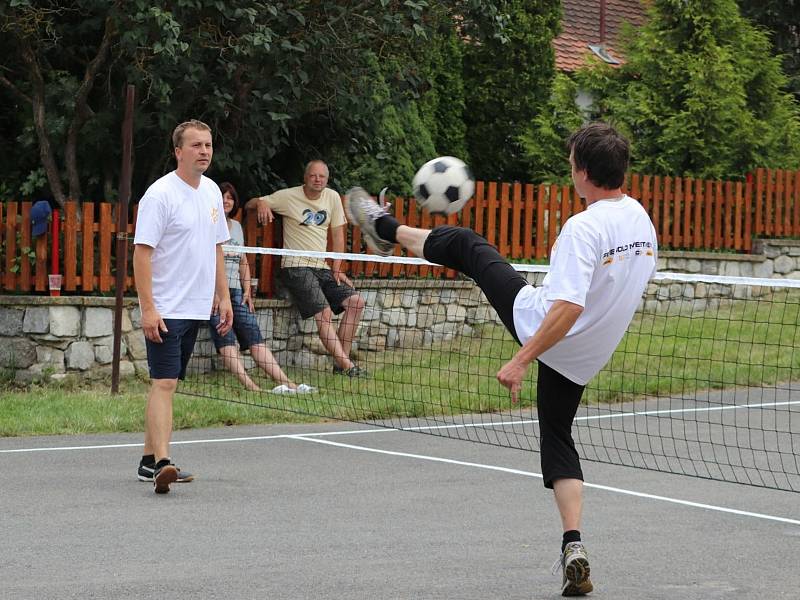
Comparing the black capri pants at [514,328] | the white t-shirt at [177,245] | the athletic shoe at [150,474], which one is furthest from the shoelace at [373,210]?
the athletic shoe at [150,474]

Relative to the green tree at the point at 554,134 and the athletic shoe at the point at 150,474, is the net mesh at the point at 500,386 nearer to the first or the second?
the athletic shoe at the point at 150,474

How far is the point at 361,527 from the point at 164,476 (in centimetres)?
147

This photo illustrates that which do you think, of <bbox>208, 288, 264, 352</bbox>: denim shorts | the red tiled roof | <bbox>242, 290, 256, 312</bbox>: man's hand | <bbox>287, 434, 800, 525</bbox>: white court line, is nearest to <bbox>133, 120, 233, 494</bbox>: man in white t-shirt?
<bbox>287, 434, 800, 525</bbox>: white court line

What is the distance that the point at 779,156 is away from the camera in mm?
22766

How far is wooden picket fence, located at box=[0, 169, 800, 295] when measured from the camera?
46.0 ft

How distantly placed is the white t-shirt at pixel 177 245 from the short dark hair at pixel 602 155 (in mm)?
3207

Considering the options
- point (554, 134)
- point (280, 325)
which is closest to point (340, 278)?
point (280, 325)

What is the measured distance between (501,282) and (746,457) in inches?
179

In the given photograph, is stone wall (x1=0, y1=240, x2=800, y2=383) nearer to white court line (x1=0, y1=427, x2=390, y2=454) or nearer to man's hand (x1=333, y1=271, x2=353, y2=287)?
man's hand (x1=333, y1=271, x2=353, y2=287)

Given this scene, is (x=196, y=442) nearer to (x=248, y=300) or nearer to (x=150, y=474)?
(x=150, y=474)

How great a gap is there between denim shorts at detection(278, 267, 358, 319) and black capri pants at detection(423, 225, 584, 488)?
7483 mm

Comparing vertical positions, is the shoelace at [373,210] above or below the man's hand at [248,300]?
above

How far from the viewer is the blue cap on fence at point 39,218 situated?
45.7 ft

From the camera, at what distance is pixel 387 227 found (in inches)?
313
